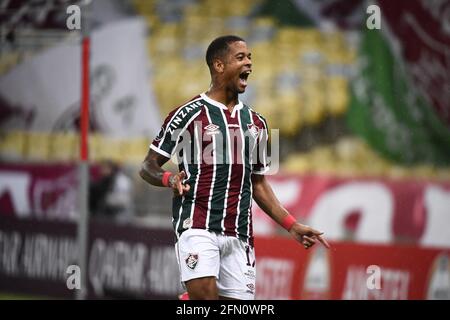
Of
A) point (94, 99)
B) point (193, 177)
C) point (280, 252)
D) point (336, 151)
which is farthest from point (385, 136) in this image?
point (193, 177)

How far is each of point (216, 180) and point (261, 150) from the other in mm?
436

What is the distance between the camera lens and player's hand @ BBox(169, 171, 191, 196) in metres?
6.65

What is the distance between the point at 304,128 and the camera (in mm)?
13180

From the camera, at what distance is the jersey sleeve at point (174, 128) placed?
700 cm

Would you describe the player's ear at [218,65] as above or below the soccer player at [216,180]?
above

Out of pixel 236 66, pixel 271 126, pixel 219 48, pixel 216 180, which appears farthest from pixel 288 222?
pixel 271 126

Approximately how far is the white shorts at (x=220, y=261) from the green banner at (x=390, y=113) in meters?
5.64

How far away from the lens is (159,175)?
22.8 ft

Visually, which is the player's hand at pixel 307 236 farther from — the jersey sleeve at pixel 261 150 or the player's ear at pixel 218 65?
the player's ear at pixel 218 65

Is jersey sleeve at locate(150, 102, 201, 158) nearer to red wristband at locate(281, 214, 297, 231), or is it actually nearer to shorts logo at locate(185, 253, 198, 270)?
shorts logo at locate(185, 253, 198, 270)

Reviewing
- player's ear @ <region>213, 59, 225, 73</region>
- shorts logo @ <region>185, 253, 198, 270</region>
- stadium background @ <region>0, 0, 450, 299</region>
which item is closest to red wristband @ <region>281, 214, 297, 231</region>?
shorts logo @ <region>185, 253, 198, 270</region>

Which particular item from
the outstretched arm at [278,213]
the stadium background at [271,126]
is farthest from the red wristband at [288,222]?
the stadium background at [271,126]

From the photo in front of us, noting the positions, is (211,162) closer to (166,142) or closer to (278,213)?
(166,142)

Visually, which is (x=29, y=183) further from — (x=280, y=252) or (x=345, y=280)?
(x=345, y=280)
